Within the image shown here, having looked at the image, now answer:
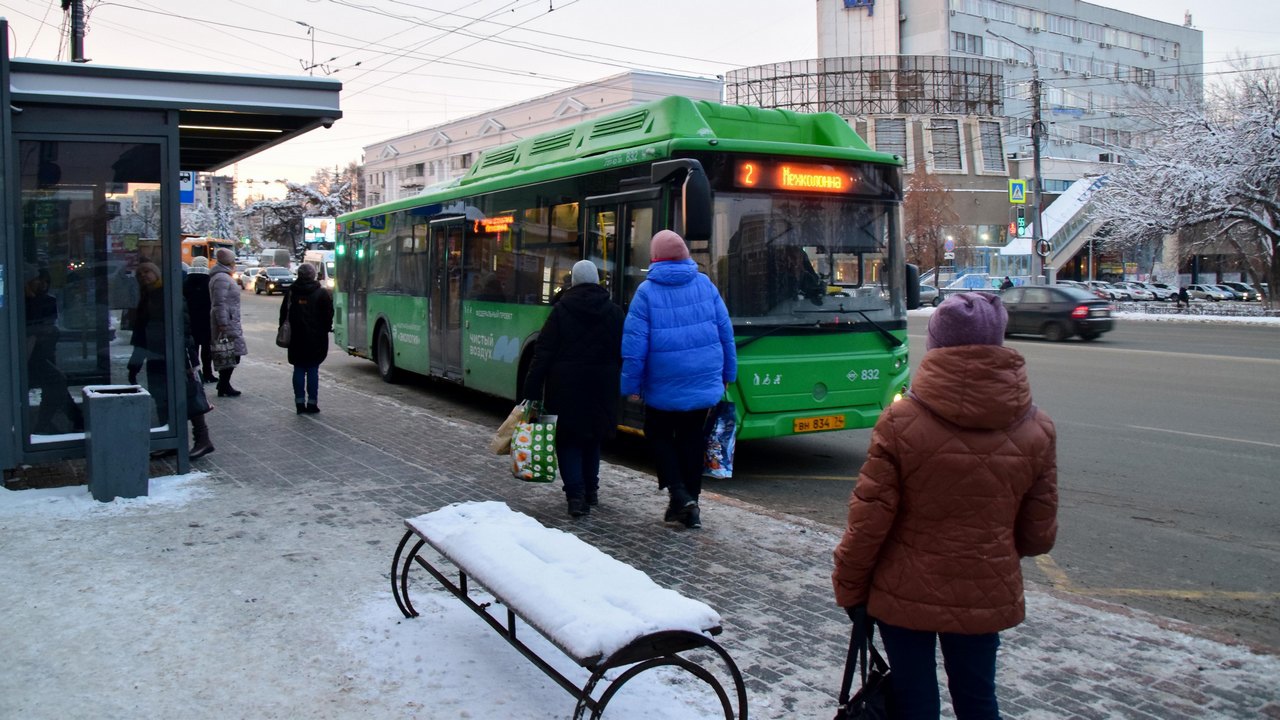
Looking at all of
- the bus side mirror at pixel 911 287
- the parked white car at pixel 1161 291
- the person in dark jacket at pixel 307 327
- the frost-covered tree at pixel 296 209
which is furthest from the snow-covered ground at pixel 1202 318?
the frost-covered tree at pixel 296 209

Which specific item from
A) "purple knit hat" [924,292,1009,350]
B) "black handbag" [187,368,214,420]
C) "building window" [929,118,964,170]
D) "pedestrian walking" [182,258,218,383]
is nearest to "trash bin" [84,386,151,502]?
"black handbag" [187,368,214,420]

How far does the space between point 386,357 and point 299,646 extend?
12.2 meters

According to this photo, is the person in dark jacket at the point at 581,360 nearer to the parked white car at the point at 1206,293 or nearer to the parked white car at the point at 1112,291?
the parked white car at the point at 1112,291

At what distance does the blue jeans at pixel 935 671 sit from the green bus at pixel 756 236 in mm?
5066

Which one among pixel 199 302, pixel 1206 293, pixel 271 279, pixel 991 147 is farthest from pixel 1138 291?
pixel 199 302

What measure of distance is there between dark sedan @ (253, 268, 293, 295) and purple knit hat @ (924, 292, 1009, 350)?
5193 centimetres

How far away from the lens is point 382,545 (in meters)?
6.42

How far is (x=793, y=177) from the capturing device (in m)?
9.22

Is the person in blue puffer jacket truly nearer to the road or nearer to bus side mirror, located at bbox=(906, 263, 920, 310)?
the road

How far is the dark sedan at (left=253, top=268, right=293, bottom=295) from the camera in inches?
2071

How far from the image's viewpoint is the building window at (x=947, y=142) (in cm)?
8019

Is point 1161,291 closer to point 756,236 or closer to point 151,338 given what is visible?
point 756,236

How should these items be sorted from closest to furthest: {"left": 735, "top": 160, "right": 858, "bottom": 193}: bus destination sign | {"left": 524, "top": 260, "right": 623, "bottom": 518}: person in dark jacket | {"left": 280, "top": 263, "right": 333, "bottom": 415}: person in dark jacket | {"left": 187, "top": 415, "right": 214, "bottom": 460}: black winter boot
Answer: {"left": 524, "top": 260, "right": 623, "bottom": 518}: person in dark jacket
{"left": 735, "top": 160, "right": 858, "bottom": 193}: bus destination sign
{"left": 187, "top": 415, "right": 214, "bottom": 460}: black winter boot
{"left": 280, "top": 263, "right": 333, "bottom": 415}: person in dark jacket

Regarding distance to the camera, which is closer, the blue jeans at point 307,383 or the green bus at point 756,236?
the green bus at point 756,236
